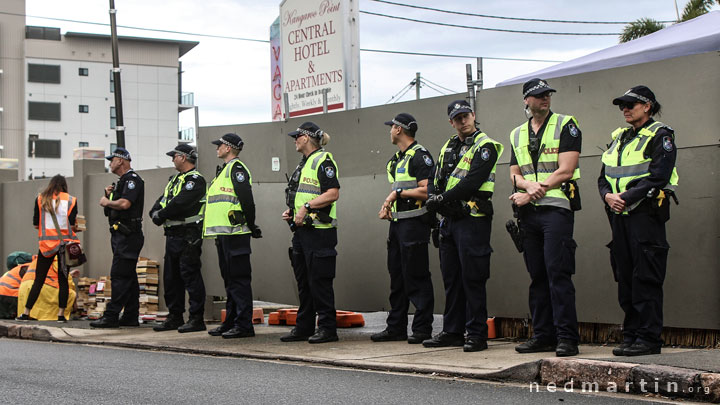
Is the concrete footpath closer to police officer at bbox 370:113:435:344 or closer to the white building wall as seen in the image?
police officer at bbox 370:113:435:344

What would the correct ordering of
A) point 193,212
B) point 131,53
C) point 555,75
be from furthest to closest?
1. point 131,53
2. point 193,212
3. point 555,75

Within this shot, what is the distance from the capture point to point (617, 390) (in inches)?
236

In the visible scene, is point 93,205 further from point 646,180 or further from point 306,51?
point 646,180

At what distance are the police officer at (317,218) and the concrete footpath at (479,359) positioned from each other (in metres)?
0.35

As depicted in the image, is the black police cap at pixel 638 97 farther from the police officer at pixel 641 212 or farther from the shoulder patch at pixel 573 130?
the shoulder patch at pixel 573 130

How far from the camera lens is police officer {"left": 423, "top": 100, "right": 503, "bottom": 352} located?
305 inches

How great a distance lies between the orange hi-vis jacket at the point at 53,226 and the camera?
12570 mm

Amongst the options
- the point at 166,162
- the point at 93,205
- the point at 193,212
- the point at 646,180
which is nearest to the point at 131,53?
the point at 166,162

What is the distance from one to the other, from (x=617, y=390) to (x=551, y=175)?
6.26 feet

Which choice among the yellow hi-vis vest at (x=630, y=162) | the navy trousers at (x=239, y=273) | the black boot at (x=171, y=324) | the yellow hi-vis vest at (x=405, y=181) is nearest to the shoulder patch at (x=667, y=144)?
the yellow hi-vis vest at (x=630, y=162)

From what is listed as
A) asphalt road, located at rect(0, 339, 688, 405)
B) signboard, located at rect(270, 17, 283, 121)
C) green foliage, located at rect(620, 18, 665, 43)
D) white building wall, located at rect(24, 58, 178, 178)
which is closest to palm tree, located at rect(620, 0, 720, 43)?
green foliage, located at rect(620, 18, 665, 43)

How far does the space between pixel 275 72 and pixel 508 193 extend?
293 inches

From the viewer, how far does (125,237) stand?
38.0ft

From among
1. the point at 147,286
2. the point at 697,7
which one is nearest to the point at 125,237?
the point at 147,286
